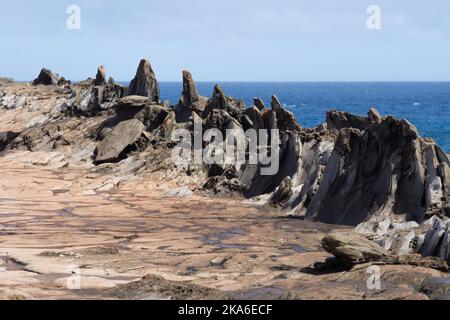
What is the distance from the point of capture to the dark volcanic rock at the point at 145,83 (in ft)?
153

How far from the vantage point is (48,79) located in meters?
64.1

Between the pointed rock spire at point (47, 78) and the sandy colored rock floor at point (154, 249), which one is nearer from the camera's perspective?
the sandy colored rock floor at point (154, 249)

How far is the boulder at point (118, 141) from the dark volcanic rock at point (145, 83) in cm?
488

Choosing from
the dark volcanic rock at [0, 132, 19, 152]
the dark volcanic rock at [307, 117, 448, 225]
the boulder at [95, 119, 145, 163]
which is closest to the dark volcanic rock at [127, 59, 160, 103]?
the boulder at [95, 119, 145, 163]

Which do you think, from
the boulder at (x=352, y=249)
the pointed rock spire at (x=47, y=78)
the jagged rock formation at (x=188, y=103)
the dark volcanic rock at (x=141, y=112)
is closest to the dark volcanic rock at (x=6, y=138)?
the dark volcanic rock at (x=141, y=112)

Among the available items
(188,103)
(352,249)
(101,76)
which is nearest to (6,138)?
(101,76)

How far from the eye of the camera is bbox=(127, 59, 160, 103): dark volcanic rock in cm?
4664

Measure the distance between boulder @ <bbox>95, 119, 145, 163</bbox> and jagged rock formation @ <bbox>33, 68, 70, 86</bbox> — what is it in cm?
2357

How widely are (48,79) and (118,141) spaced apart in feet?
84.0

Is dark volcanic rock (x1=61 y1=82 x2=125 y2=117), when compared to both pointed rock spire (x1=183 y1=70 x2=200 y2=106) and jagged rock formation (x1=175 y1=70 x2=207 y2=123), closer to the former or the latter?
jagged rock formation (x1=175 y1=70 x2=207 y2=123)

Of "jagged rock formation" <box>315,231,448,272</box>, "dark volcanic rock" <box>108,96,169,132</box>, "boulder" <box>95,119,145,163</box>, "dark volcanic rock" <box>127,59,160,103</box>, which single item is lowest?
"jagged rock formation" <box>315,231,448,272</box>

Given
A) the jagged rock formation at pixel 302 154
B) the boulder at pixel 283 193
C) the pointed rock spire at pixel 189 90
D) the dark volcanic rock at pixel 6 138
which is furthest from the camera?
the dark volcanic rock at pixel 6 138

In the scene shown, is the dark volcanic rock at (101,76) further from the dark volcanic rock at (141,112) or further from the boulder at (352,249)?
the boulder at (352,249)
